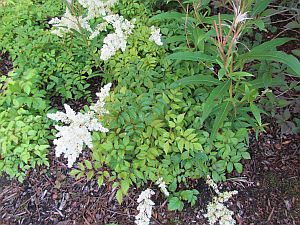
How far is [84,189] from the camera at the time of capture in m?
2.53

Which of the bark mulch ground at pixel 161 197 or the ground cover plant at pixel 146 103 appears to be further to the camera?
the bark mulch ground at pixel 161 197

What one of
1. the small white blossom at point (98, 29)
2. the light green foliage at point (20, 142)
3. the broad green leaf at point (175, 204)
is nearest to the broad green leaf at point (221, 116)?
the broad green leaf at point (175, 204)

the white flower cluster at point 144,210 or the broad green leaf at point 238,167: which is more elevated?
the white flower cluster at point 144,210

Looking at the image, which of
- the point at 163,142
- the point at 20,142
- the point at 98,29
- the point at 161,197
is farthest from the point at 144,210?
the point at 98,29

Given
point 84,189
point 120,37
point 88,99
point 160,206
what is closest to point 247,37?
point 120,37

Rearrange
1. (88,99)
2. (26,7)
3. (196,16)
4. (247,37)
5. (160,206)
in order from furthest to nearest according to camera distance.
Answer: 1. (26,7)
2. (247,37)
3. (88,99)
4. (160,206)
5. (196,16)

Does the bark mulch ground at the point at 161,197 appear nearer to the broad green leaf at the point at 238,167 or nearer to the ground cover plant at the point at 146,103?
the ground cover plant at the point at 146,103

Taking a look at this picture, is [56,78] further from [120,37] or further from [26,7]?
[26,7]

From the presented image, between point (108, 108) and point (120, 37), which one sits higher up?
point (120, 37)

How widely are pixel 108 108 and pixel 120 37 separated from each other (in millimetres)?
504

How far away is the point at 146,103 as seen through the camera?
2.30m

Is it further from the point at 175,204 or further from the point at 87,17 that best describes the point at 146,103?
the point at 87,17

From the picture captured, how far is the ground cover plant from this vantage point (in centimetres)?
211

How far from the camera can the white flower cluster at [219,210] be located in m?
2.22
